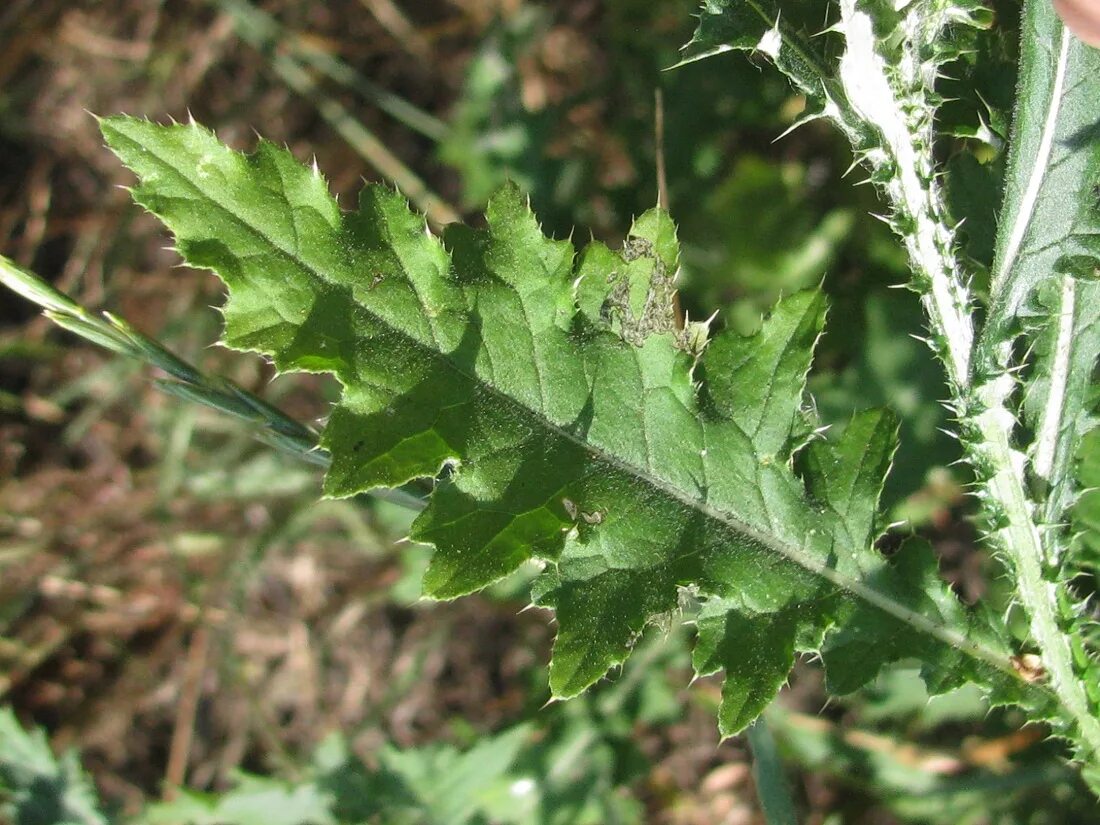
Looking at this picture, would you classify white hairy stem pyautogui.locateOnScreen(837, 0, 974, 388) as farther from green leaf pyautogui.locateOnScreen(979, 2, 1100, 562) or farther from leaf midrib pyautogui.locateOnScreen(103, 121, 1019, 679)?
leaf midrib pyautogui.locateOnScreen(103, 121, 1019, 679)

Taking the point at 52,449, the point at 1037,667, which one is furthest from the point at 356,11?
the point at 1037,667

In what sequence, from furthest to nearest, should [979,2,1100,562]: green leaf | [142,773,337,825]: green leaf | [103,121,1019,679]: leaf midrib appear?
[142,773,337,825]: green leaf < [103,121,1019,679]: leaf midrib < [979,2,1100,562]: green leaf

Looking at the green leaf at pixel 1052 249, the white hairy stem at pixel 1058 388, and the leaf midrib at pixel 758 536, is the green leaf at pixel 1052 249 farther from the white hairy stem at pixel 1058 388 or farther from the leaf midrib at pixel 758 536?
the leaf midrib at pixel 758 536

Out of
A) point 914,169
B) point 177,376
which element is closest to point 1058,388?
point 914,169

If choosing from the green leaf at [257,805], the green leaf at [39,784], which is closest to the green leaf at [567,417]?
the green leaf at [257,805]

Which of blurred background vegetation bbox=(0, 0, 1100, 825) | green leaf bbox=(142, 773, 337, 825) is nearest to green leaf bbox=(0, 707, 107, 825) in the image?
blurred background vegetation bbox=(0, 0, 1100, 825)

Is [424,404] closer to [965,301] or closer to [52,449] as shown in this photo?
[965,301]

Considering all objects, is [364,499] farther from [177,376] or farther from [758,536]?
[758,536]
